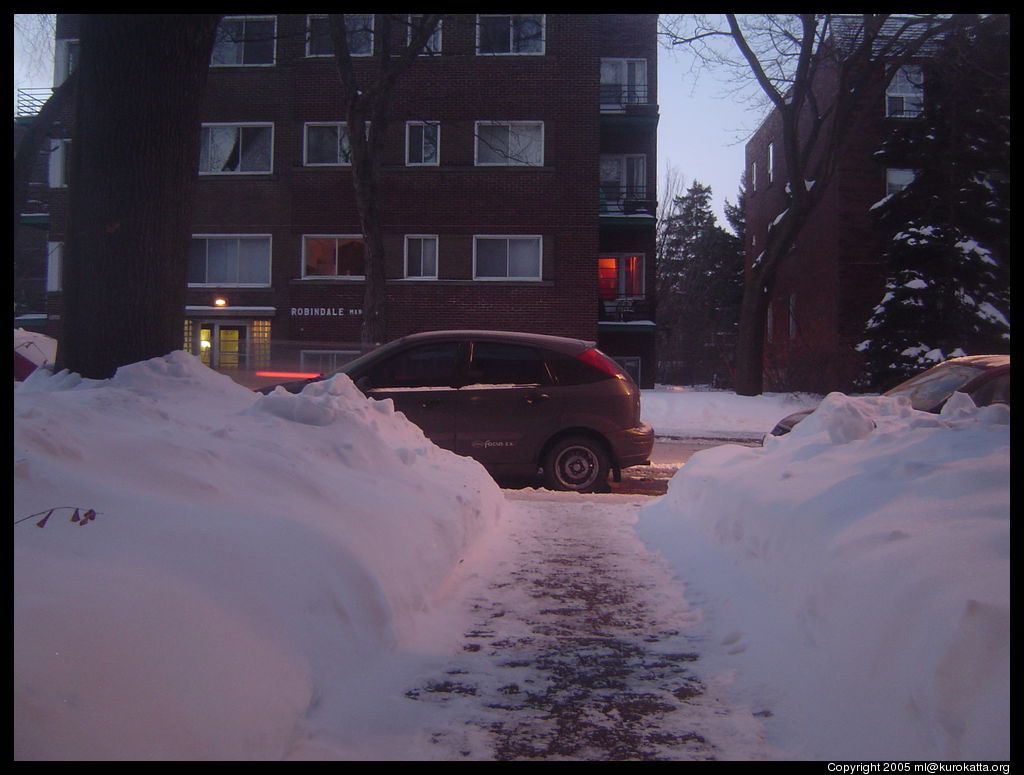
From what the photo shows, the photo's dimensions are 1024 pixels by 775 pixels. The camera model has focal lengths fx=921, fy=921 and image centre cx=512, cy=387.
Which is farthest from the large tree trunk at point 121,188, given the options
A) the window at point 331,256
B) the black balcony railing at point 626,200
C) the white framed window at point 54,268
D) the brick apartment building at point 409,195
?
the black balcony railing at point 626,200

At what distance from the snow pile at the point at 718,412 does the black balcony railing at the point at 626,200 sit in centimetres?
845

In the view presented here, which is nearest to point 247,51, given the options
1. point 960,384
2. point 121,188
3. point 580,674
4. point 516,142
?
point 516,142

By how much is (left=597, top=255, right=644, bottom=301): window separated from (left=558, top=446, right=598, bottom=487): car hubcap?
68.4 ft

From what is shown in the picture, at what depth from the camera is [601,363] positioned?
970cm

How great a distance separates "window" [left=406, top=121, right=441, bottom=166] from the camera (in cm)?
2533

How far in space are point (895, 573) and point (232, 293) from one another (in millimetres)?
24428

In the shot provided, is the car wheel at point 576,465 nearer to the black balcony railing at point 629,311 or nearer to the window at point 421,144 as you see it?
the window at point 421,144

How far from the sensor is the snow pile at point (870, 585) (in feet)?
9.30

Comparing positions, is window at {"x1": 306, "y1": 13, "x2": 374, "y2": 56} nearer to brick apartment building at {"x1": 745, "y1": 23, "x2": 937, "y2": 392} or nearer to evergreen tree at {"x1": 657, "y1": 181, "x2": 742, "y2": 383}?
brick apartment building at {"x1": 745, "y1": 23, "x2": 937, "y2": 392}

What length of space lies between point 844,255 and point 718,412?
11.0m

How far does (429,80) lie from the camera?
83.0ft

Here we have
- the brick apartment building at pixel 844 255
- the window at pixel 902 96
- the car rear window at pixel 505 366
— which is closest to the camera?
the car rear window at pixel 505 366

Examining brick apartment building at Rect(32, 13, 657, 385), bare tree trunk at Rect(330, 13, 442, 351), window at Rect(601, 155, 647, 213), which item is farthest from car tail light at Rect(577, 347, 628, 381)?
window at Rect(601, 155, 647, 213)

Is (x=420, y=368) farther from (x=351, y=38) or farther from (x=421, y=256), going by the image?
(x=351, y=38)
